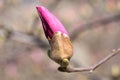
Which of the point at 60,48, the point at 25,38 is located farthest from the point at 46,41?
the point at 60,48

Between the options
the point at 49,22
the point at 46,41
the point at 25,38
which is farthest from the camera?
the point at 46,41

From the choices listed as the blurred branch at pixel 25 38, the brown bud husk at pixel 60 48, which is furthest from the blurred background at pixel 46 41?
the brown bud husk at pixel 60 48

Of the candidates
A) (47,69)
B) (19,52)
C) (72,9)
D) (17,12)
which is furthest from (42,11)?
(72,9)

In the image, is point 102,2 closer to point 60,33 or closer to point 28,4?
point 28,4

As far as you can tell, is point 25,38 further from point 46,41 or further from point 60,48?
point 60,48

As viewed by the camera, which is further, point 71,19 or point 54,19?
point 71,19

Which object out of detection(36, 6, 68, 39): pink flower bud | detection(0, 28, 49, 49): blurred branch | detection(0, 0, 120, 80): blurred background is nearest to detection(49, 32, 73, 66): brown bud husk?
detection(36, 6, 68, 39): pink flower bud
